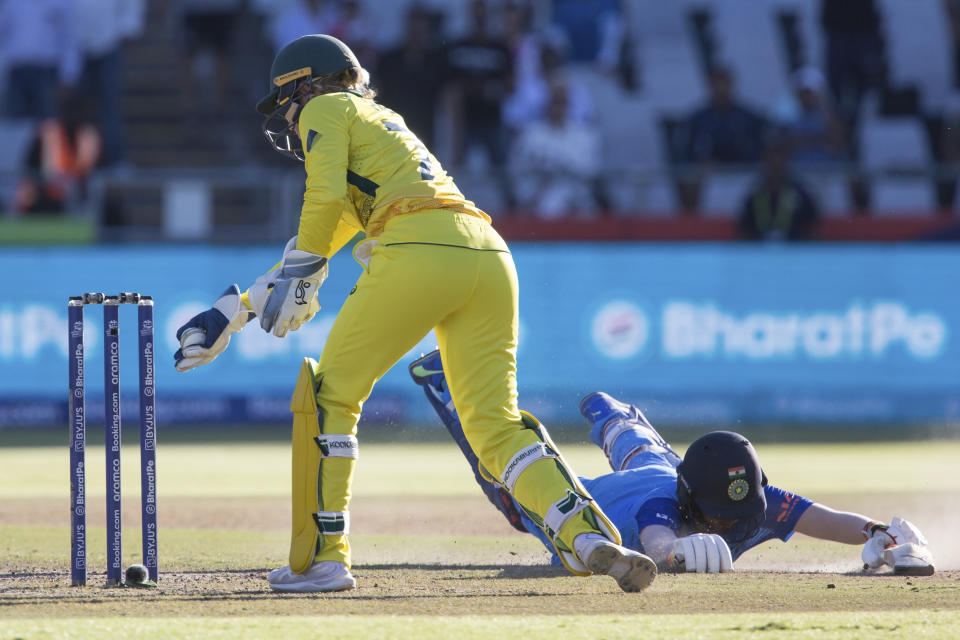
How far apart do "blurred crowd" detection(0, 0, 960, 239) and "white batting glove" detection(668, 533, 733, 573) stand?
8606mm

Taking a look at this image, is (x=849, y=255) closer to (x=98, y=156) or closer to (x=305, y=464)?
(x=98, y=156)

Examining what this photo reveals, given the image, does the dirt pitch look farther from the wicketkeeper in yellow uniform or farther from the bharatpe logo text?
the bharatpe logo text

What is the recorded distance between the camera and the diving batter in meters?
5.77

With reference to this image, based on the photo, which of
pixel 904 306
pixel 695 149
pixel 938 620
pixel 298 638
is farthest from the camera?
pixel 695 149

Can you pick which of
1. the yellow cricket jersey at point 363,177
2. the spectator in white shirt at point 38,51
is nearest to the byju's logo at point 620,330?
the spectator in white shirt at point 38,51

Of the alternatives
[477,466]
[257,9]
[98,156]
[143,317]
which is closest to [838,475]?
[477,466]

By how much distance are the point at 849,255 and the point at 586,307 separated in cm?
267

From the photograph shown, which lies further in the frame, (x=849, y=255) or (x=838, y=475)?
(x=849, y=255)

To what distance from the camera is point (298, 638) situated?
4.42 meters

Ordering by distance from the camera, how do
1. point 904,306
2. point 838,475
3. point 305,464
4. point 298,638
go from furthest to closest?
point 904,306, point 838,475, point 305,464, point 298,638

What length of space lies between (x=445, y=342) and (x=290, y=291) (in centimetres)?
63

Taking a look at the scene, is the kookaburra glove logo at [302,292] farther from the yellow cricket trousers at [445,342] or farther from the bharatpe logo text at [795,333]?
the bharatpe logo text at [795,333]

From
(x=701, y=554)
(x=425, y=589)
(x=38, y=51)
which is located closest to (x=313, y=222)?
(x=425, y=589)

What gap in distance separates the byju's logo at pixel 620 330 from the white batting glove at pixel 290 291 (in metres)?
8.58
